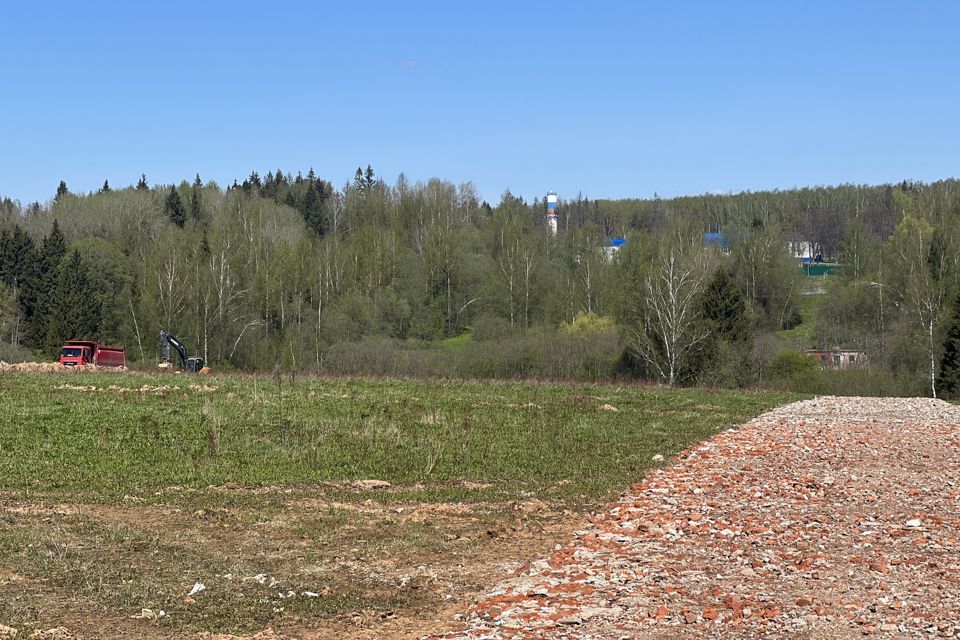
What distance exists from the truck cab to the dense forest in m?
13.4

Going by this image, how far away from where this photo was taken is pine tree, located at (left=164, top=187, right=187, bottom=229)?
137988 mm

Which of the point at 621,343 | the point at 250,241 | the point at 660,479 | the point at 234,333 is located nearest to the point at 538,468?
the point at 660,479

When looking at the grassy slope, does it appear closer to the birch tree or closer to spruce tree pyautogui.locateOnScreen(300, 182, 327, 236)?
the birch tree

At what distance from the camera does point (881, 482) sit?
1617 centimetres

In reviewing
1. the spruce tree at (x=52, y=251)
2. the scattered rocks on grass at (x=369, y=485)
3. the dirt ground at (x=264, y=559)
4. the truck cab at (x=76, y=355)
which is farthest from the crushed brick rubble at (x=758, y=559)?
the spruce tree at (x=52, y=251)

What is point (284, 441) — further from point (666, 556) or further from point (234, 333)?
point (234, 333)

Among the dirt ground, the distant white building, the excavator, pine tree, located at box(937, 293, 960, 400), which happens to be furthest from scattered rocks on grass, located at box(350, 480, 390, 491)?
the distant white building

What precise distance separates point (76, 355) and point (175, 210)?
92.5 metres

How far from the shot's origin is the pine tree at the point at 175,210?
453ft

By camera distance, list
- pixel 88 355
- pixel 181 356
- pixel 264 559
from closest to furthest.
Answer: pixel 264 559, pixel 181 356, pixel 88 355

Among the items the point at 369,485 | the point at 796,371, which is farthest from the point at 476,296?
the point at 369,485

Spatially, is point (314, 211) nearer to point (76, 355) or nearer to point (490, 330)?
point (490, 330)

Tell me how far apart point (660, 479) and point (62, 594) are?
10.1m

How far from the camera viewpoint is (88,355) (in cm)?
5209
